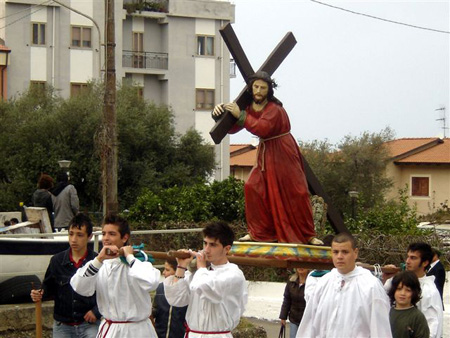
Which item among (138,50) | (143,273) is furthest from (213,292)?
(138,50)

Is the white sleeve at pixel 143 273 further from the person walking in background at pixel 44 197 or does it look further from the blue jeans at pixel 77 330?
the person walking in background at pixel 44 197

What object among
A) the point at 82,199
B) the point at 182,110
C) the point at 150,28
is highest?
the point at 150,28

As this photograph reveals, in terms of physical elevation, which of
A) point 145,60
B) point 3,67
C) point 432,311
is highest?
point 145,60

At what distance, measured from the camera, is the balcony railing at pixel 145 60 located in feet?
157

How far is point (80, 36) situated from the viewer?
4584 centimetres

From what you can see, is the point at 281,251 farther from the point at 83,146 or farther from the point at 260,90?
the point at 83,146

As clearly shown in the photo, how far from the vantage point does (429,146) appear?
56.4 m

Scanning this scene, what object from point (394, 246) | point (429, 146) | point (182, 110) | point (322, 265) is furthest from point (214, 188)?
point (429, 146)

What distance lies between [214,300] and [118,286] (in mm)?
812

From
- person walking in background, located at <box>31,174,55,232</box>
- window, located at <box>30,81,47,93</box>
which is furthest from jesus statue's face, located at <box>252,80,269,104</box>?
window, located at <box>30,81,47,93</box>

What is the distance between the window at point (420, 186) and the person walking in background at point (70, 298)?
1920 inches

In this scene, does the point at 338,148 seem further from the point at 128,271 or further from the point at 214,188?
the point at 128,271

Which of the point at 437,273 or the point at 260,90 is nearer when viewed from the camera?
the point at 437,273

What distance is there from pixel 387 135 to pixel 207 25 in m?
10.9
